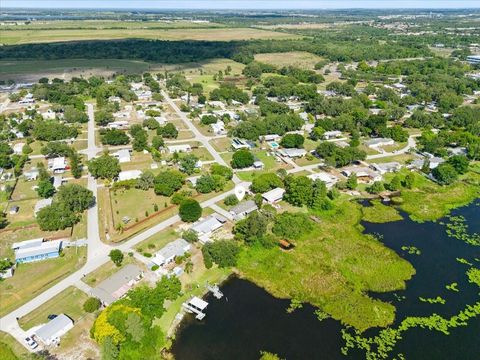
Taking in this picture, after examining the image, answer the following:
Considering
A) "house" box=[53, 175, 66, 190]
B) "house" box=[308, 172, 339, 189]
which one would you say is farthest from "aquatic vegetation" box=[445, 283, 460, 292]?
"house" box=[53, 175, 66, 190]

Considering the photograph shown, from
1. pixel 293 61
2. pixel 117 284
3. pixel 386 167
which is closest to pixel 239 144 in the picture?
pixel 386 167

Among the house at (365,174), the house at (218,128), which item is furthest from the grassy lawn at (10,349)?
the house at (218,128)

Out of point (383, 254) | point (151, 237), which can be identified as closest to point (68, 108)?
point (151, 237)

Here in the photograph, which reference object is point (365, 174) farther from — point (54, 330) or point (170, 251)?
point (54, 330)

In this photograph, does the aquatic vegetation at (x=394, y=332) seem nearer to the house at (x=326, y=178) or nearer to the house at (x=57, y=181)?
the house at (x=326, y=178)

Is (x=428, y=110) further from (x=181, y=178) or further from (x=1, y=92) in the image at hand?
(x=1, y=92)

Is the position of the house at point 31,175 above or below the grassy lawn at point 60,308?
below
